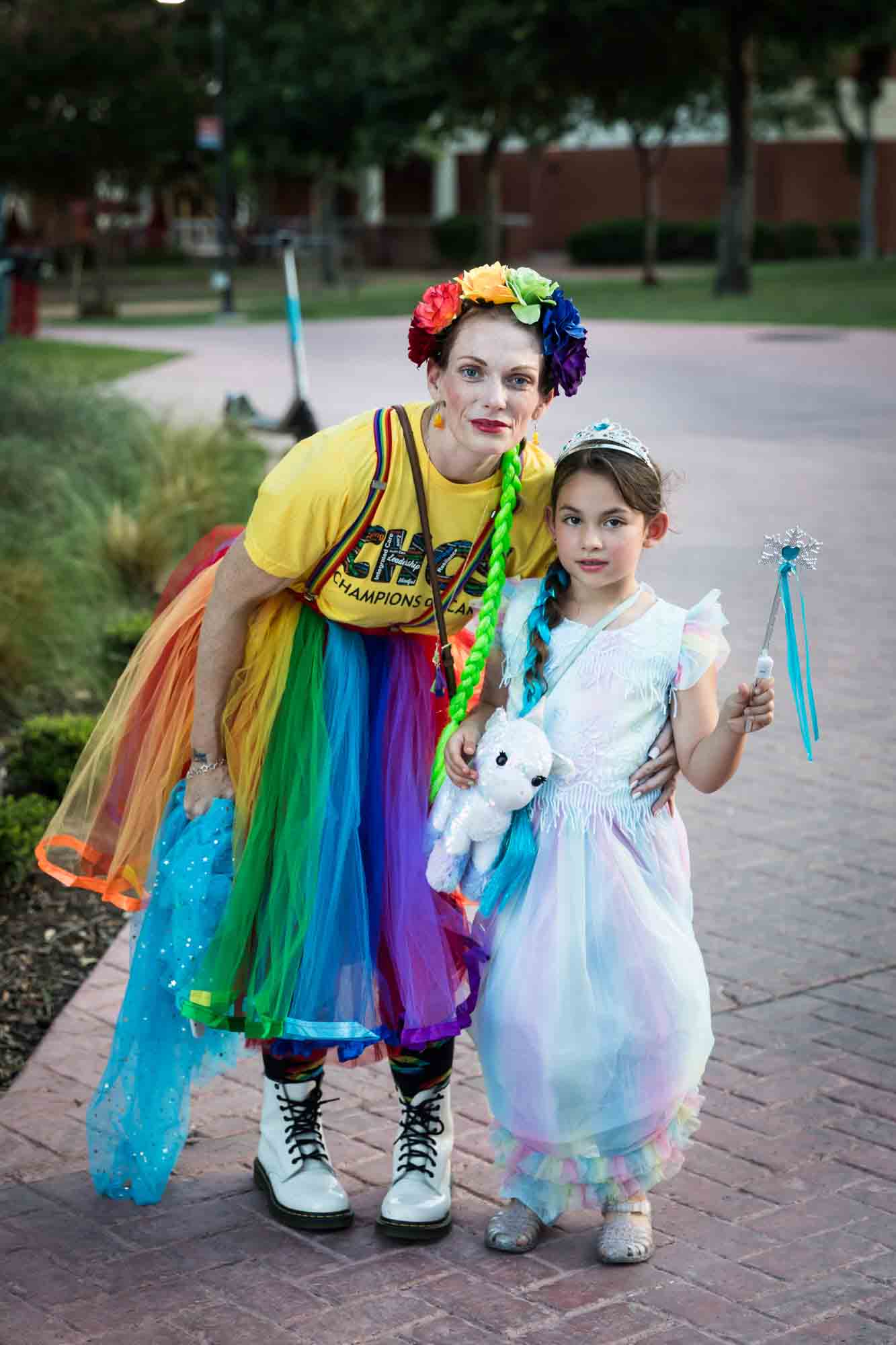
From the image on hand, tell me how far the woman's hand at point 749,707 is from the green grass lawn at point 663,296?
70.8 feet

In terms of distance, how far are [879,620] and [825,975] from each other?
154 inches

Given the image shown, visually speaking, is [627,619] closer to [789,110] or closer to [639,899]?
[639,899]

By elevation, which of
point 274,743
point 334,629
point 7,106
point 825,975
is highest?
point 7,106

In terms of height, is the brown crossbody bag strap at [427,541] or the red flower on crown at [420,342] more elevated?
the red flower on crown at [420,342]

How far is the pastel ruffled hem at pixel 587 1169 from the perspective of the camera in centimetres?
→ 326

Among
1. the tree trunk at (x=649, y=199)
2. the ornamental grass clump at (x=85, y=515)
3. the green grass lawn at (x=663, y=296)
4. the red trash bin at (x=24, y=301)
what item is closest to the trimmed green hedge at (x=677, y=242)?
the green grass lawn at (x=663, y=296)

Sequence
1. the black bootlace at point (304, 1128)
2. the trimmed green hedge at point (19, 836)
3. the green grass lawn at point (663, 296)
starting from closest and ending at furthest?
the black bootlace at point (304, 1128), the trimmed green hedge at point (19, 836), the green grass lawn at point (663, 296)

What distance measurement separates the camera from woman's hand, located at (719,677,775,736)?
3014 millimetres

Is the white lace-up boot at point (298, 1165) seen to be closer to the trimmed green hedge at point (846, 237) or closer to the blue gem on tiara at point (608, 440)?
the blue gem on tiara at point (608, 440)

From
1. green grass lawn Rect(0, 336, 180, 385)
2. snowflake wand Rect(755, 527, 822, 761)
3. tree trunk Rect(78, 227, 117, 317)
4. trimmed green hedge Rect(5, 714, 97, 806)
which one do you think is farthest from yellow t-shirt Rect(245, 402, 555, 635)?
tree trunk Rect(78, 227, 117, 317)

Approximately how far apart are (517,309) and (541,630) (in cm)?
59

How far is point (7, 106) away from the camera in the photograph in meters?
29.5

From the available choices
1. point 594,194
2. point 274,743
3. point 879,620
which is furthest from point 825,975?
point 594,194

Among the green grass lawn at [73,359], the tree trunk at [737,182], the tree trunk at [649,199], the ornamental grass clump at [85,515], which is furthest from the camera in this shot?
the tree trunk at [649,199]
